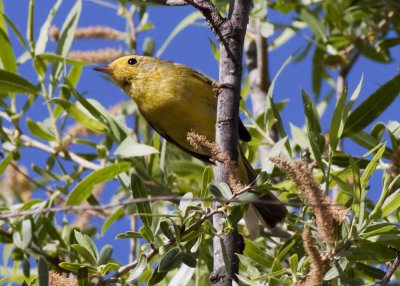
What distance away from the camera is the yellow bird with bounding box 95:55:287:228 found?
470cm

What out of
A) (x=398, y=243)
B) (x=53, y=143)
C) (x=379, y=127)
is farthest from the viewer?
(x=53, y=143)

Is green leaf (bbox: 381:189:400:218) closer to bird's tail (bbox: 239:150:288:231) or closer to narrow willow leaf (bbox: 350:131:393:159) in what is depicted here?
narrow willow leaf (bbox: 350:131:393:159)

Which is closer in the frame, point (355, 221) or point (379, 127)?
point (355, 221)

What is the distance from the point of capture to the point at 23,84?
421 centimetres

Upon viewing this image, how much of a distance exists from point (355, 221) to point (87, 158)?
2.13 meters

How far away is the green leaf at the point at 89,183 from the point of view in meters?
3.75

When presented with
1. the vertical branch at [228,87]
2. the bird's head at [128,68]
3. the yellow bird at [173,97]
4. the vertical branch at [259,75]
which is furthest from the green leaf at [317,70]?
the vertical branch at [228,87]

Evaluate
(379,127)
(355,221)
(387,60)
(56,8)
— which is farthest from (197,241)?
(387,60)

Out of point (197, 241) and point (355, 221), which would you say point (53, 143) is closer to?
point (197, 241)

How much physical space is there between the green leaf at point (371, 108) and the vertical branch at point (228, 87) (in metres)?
0.99

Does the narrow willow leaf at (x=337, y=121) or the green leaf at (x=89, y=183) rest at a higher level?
the narrow willow leaf at (x=337, y=121)

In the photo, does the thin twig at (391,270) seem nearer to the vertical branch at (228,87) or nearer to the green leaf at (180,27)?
the vertical branch at (228,87)

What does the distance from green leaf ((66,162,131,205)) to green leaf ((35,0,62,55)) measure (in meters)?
0.90

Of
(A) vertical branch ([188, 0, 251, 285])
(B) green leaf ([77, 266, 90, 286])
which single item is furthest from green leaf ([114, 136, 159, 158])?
(B) green leaf ([77, 266, 90, 286])
